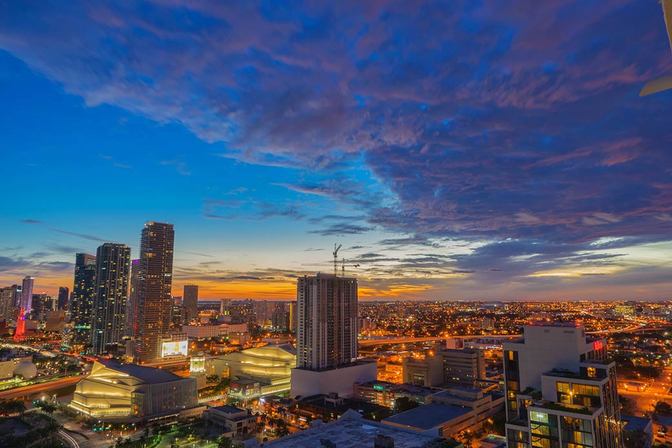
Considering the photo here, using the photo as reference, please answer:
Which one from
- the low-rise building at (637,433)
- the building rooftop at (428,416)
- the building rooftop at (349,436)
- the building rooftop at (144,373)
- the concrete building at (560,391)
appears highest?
the concrete building at (560,391)

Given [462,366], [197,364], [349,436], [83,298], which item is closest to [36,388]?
[197,364]

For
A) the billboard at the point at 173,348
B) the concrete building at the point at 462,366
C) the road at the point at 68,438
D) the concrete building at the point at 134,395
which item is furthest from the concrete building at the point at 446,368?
the billboard at the point at 173,348

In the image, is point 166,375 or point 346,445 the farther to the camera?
point 166,375

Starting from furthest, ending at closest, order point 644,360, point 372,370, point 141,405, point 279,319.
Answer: point 279,319 → point 644,360 → point 372,370 → point 141,405

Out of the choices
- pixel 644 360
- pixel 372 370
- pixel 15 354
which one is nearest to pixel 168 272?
pixel 15 354

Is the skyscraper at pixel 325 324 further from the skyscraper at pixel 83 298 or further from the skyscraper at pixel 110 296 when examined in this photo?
the skyscraper at pixel 83 298

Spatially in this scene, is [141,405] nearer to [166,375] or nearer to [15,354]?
[166,375]

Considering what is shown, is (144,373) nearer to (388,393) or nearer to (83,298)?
(388,393)

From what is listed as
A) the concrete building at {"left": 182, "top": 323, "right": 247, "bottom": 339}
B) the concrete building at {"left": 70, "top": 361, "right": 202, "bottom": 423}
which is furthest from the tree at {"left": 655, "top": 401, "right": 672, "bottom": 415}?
the concrete building at {"left": 182, "top": 323, "right": 247, "bottom": 339}
